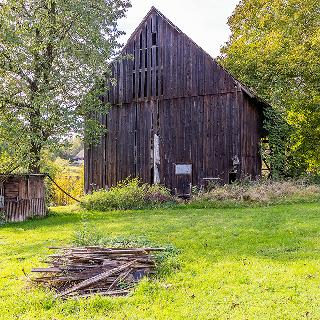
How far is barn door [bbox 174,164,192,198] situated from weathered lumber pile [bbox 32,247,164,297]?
1316 cm

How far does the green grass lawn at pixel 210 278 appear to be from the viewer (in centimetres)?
528

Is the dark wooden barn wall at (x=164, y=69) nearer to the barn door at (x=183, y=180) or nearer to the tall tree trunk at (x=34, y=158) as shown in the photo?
the barn door at (x=183, y=180)

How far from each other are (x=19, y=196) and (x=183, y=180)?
7.85 meters

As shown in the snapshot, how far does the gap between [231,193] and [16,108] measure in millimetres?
9809

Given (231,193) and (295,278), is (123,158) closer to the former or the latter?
(231,193)

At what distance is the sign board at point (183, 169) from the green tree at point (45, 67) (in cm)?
521

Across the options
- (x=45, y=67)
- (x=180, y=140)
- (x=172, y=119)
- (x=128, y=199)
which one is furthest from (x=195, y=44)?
(x=128, y=199)

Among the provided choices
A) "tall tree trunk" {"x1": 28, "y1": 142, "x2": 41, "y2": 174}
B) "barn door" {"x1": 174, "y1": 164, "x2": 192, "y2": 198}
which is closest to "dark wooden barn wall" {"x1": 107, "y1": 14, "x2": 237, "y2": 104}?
"barn door" {"x1": 174, "y1": 164, "x2": 192, "y2": 198}

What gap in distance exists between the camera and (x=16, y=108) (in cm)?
1805

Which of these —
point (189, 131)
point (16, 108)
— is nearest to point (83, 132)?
point (16, 108)

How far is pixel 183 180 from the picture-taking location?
20.6 meters

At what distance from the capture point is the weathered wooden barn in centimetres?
1989

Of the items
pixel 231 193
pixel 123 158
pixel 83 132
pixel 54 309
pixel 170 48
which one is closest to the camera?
pixel 54 309

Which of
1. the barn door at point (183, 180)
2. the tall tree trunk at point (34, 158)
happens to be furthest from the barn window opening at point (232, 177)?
the tall tree trunk at point (34, 158)
